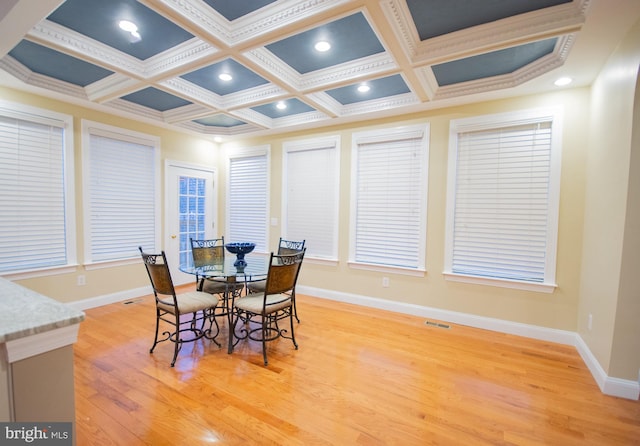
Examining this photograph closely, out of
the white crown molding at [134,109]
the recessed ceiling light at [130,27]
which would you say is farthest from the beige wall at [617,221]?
the white crown molding at [134,109]

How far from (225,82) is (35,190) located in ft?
8.28

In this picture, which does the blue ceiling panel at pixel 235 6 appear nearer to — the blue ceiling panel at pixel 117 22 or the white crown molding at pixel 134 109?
the blue ceiling panel at pixel 117 22

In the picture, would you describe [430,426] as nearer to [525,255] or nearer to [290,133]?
[525,255]

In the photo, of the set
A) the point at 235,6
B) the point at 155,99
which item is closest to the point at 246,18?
the point at 235,6

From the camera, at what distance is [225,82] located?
3.21 m

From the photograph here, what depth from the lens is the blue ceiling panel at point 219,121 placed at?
4449mm

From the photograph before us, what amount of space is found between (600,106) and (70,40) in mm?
4517

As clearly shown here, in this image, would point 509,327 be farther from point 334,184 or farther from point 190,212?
point 190,212

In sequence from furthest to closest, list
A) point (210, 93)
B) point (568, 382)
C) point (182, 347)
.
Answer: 1. point (210, 93)
2. point (182, 347)
3. point (568, 382)

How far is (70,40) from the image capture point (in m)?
2.36

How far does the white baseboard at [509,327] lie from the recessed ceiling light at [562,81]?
97.2 inches

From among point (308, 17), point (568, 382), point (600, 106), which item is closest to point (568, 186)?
point (600, 106)

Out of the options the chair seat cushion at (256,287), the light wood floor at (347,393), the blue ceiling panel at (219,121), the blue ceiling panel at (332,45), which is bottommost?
the light wood floor at (347,393)

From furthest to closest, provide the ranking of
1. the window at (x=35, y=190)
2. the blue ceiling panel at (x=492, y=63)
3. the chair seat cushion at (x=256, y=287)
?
the chair seat cushion at (x=256, y=287)
the window at (x=35, y=190)
the blue ceiling panel at (x=492, y=63)
